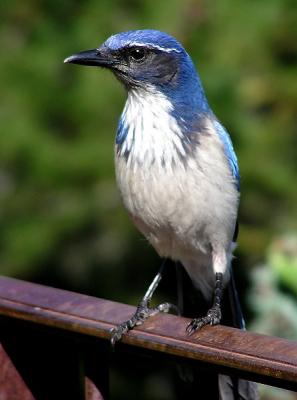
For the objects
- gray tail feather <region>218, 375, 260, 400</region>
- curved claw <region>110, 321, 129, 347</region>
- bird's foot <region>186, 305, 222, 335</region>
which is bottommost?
gray tail feather <region>218, 375, 260, 400</region>

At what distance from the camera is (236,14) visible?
7660 mm

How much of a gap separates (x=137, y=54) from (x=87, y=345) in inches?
73.9

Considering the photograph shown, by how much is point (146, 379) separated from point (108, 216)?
4.78ft

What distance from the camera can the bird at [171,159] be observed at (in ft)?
14.0

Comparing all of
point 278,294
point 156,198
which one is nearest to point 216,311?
point 156,198

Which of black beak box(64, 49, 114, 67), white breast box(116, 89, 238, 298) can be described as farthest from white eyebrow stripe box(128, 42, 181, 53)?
white breast box(116, 89, 238, 298)

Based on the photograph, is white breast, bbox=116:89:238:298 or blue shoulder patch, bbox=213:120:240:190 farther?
blue shoulder patch, bbox=213:120:240:190

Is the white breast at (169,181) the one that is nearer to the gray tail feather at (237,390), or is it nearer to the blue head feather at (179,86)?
the blue head feather at (179,86)

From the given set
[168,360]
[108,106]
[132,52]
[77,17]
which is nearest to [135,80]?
[132,52]

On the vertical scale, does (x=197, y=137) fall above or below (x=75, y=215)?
above

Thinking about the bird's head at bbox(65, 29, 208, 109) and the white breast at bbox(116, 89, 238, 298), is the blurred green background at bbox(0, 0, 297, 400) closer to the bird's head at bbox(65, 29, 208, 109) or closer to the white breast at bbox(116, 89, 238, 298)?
the bird's head at bbox(65, 29, 208, 109)

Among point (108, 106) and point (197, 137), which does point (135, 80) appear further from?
point (108, 106)

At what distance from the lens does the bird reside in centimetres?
428

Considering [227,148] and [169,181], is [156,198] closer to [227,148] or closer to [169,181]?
[169,181]
